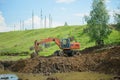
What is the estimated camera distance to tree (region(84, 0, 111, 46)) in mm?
66875

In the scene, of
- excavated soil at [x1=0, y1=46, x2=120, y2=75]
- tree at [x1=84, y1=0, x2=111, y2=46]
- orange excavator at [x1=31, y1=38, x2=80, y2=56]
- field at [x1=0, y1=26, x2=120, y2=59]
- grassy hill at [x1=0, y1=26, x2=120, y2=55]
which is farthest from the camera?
grassy hill at [x1=0, y1=26, x2=120, y2=55]

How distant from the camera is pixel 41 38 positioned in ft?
392

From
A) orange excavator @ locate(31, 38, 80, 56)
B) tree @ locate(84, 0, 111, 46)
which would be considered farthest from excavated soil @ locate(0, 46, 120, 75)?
tree @ locate(84, 0, 111, 46)

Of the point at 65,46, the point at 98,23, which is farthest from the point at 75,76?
the point at 98,23

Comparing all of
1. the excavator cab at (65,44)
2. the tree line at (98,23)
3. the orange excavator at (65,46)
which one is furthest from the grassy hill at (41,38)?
the excavator cab at (65,44)

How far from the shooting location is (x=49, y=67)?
40.4m

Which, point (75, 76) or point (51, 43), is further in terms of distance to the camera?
point (51, 43)

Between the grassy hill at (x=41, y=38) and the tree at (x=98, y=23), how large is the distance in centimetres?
1196

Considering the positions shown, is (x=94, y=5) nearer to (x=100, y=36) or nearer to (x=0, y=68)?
(x=100, y=36)

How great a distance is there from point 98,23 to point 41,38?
53.3 meters

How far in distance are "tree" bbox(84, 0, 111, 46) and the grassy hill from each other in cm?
1196

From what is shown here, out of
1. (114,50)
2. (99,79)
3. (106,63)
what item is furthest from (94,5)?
(99,79)

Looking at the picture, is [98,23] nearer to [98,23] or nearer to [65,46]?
[98,23]

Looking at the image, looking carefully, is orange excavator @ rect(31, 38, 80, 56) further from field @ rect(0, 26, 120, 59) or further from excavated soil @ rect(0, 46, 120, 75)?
field @ rect(0, 26, 120, 59)
